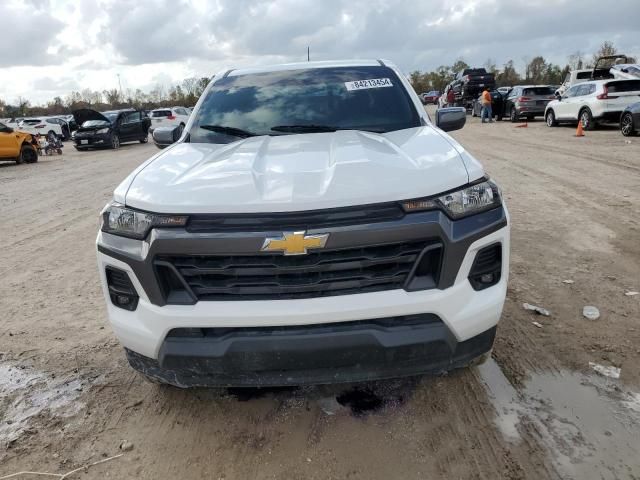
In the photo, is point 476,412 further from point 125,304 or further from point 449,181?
point 125,304

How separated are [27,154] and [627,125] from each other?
61.6 ft

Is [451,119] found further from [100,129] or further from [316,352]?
[100,129]

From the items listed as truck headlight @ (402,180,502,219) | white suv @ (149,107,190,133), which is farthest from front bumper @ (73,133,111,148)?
truck headlight @ (402,180,502,219)

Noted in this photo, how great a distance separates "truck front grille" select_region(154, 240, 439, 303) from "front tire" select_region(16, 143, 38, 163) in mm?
18085

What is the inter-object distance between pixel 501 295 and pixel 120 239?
6.03 feet

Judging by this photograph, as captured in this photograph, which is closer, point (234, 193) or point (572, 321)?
point (234, 193)

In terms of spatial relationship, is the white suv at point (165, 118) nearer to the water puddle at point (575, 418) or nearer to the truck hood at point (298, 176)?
the truck hood at point (298, 176)

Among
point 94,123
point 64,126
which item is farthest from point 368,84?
point 64,126

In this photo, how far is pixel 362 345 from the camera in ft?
7.34

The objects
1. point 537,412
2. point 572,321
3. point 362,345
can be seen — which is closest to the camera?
point 362,345

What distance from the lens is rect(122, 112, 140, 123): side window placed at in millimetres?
22266

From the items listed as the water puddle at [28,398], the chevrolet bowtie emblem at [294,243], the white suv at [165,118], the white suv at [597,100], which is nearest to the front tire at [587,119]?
the white suv at [597,100]

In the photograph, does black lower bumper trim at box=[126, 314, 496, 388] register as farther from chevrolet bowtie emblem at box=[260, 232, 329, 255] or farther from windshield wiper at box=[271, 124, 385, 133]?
windshield wiper at box=[271, 124, 385, 133]

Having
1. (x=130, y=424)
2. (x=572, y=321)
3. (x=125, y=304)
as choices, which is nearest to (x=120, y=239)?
(x=125, y=304)
